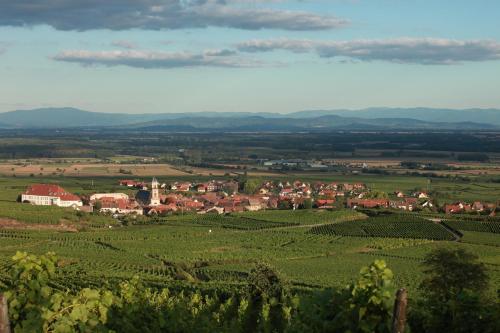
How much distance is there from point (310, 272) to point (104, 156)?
4775 inches

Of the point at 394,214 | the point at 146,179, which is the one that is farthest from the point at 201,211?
the point at 146,179

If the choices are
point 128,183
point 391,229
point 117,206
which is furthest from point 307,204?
point 128,183

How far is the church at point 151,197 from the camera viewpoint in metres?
74.7

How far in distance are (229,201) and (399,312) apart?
68.6 metres

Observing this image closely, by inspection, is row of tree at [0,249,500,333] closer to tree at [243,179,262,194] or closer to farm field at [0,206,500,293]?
farm field at [0,206,500,293]

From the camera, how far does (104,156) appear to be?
6038 inches

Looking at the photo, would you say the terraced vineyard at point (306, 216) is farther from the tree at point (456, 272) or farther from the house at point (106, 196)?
the tree at point (456, 272)

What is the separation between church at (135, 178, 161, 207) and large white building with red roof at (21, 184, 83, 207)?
723 centimetres

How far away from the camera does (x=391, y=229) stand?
5475 cm

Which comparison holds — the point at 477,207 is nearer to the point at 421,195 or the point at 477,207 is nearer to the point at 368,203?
the point at 368,203

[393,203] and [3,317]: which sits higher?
[3,317]

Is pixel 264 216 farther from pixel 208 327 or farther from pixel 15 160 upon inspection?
pixel 15 160

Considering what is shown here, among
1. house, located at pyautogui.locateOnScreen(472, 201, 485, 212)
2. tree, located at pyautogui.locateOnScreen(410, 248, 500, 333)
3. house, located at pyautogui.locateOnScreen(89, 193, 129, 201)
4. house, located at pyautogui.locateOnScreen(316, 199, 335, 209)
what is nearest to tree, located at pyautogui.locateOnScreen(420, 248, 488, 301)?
tree, located at pyautogui.locateOnScreen(410, 248, 500, 333)

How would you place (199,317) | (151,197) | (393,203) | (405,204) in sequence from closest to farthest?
1. (199,317)
2. (405,204)
3. (393,203)
4. (151,197)
